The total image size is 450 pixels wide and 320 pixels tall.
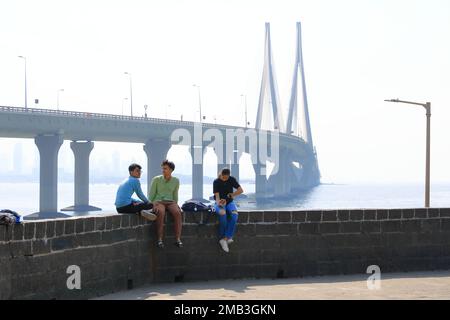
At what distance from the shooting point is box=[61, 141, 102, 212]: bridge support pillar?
105 metres

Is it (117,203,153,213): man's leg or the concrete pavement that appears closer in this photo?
the concrete pavement

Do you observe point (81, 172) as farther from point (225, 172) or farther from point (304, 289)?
point (304, 289)

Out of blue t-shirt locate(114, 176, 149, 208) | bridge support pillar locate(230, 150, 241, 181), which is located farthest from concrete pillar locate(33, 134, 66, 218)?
blue t-shirt locate(114, 176, 149, 208)

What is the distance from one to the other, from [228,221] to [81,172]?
97092 mm

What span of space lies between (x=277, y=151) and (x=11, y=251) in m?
117

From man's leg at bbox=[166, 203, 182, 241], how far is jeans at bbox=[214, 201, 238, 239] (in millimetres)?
655

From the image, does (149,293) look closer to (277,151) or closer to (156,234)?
(156,234)

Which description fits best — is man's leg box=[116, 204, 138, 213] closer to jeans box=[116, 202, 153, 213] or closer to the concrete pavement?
jeans box=[116, 202, 153, 213]

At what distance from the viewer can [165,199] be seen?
42.6 feet

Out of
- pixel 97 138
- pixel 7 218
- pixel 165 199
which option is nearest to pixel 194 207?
pixel 165 199

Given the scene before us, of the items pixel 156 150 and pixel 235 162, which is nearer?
pixel 156 150

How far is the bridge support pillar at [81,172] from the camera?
346ft

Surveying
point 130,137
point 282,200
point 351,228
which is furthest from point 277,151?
point 351,228

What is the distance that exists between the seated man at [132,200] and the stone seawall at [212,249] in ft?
0.56
